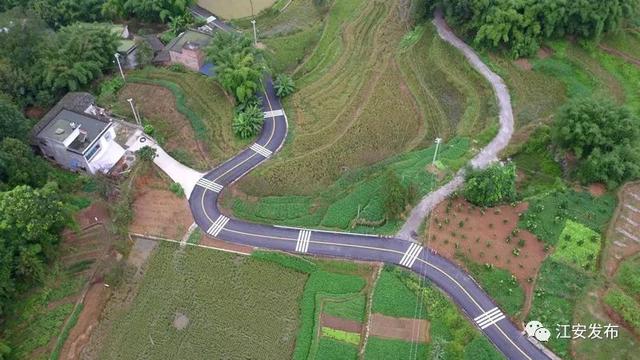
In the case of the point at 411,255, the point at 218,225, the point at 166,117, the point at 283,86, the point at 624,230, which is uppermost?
the point at 624,230

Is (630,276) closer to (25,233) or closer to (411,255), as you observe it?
(411,255)

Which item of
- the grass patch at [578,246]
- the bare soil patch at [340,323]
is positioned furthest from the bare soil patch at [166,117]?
the grass patch at [578,246]

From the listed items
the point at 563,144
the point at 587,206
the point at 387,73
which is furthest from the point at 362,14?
the point at 587,206

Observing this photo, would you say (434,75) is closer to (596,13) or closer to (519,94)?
(519,94)

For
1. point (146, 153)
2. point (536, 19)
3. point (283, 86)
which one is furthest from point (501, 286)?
point (536, 19)

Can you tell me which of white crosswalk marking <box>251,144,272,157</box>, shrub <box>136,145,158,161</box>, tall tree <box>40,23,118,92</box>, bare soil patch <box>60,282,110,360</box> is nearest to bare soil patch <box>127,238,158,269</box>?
bare soil patch <box>60,282,110,360</box>

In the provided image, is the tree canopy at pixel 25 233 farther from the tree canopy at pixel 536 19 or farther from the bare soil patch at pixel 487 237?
the tree canopy at pixel 536 19
